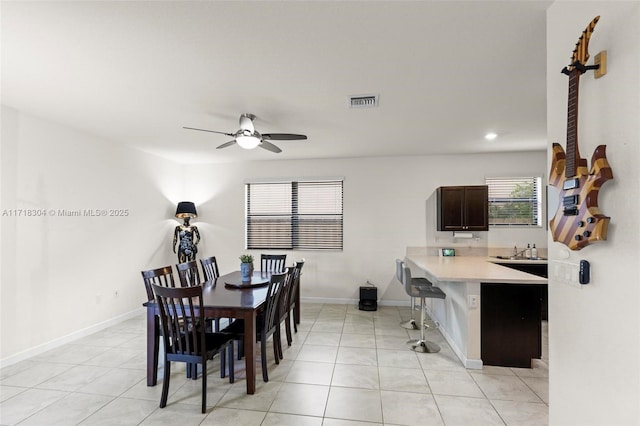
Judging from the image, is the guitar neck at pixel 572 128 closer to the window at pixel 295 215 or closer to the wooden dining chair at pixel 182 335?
the wooden dining chair at pixel 182 335

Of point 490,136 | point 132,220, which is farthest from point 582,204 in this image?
point 132,220

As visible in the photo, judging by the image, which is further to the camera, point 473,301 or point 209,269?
point 209,269

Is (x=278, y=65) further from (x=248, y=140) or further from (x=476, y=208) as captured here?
(x=476, y=208)

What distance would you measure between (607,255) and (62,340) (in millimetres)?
5035

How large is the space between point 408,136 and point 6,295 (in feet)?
16.0

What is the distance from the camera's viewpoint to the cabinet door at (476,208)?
4656mm

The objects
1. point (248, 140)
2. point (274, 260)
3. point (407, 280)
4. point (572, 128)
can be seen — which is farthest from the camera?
point (274, 260)

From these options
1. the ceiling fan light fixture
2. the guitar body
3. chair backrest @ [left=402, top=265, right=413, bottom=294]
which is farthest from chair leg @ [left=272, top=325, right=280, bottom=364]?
the guitar body

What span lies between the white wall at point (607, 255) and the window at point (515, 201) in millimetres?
3764

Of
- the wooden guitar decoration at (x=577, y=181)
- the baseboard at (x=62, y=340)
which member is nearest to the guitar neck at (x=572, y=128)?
the wooden guitar decoration at (x=577, y=181)

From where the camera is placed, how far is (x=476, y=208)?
4.68 meters

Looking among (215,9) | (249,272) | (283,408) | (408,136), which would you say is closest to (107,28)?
(215,9)

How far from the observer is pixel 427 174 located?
5.20m

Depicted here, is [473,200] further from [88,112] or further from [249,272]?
[88,112]
